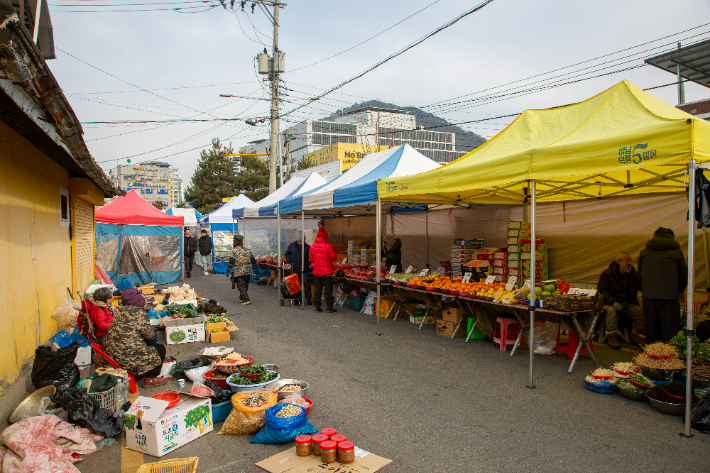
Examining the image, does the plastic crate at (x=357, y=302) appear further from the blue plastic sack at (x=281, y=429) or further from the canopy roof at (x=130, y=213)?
the canopy roof at (x=130, y=213)

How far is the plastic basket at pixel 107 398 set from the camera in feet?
13.7

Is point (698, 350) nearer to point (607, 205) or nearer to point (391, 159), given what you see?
point (607, 205)

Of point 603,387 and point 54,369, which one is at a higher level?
point 54,369

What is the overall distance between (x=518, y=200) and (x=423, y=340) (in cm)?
394

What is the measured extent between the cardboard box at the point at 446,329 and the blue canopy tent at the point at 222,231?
Answer: 593 inches

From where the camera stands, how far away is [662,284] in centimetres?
580

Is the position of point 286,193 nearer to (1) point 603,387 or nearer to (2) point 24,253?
(2) point 24,253

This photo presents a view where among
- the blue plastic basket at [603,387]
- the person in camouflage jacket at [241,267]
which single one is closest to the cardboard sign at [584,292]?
the blue plastic basket at [603,387]

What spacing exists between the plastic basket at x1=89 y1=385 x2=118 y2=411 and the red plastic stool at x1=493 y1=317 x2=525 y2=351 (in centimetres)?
552

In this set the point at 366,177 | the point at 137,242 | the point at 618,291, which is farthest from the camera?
the point at 137,242

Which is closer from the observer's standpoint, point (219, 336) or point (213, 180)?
point (219, 336)

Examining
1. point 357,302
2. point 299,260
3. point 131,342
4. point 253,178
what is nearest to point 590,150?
point 131,342

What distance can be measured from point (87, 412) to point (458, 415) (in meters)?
3.63

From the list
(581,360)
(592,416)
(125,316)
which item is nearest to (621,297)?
(581,360)
